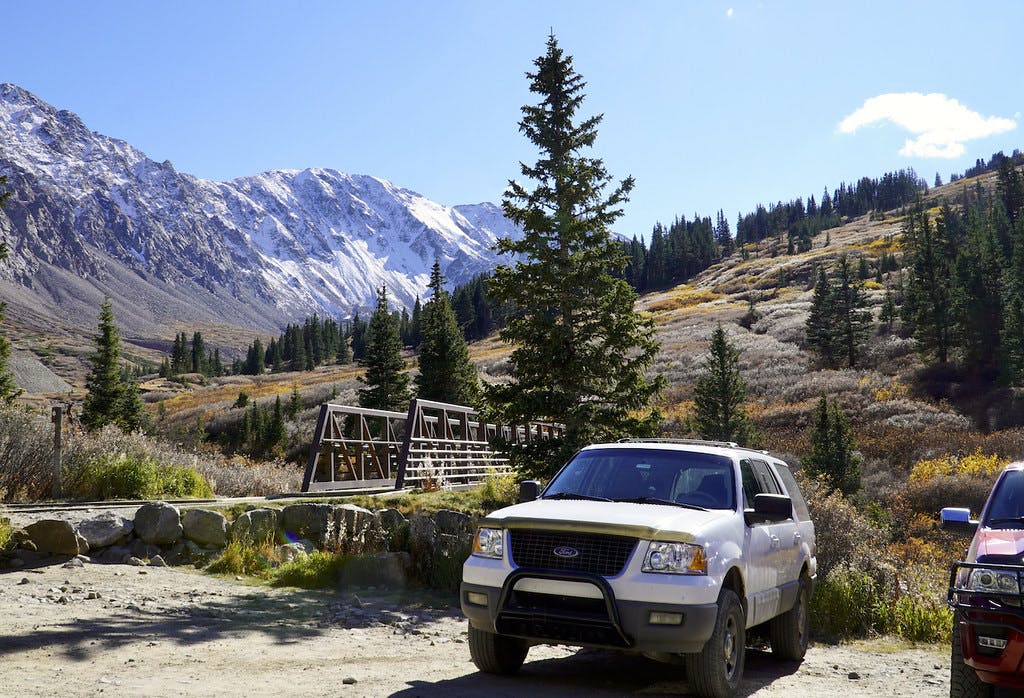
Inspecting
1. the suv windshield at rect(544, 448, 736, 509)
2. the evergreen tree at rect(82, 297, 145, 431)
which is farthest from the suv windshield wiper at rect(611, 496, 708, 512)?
the evergreen tree at rect(82, 297, 145, 431)

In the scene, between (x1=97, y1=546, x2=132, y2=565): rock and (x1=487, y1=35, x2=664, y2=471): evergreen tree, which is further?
(x1=487, y1=35, x2=664, y2=471): evergreen tree

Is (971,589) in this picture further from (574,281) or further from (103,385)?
(103,385)

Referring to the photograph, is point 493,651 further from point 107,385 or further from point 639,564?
point 107,385

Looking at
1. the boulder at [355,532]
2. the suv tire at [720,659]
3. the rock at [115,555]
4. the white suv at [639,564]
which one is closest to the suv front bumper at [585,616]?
the white suv at [639,564]

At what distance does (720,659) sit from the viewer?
595 cm

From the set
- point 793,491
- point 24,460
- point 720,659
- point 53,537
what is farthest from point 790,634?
point 24,460

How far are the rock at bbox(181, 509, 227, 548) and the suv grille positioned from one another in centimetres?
658

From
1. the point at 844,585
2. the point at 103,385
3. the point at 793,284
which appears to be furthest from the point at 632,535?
the point at 793,284

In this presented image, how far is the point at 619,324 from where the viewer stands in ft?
56.9

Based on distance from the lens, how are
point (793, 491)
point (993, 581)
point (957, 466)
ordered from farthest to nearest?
point (957, 466), point (793, 491), point (993, 581)

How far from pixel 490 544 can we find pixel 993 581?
3386 mm

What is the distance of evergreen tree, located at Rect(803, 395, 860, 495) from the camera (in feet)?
121

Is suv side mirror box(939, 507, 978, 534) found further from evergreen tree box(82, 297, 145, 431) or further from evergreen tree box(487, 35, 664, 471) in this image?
evergreen tree box(82, 297, 145, 431)

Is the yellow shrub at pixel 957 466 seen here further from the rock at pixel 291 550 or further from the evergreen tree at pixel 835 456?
the rock at pixel 291 550
